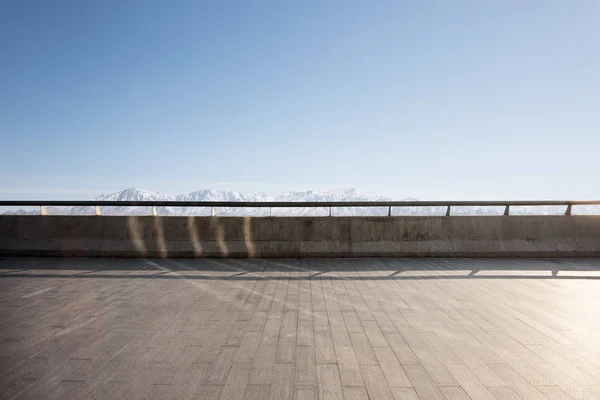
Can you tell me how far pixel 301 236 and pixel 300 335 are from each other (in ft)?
19.9

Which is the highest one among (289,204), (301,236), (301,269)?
(289,204)

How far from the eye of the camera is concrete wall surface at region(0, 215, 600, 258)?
1038cm

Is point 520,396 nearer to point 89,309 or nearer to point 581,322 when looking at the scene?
point 581,322

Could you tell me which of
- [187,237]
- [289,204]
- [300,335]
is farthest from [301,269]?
[300,335]

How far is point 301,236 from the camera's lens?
10.5 m

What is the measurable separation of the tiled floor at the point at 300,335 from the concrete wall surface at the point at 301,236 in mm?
2215

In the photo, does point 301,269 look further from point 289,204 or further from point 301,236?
point 289,204

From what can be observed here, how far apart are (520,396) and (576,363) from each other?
1.25m

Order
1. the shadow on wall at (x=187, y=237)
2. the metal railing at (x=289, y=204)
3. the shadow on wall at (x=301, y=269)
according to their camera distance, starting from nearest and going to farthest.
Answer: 1. the shadow on wall at (x=301, y=269)
2. the metal railing at (x=289, y=204)
3. the shadow on wall at (x=187, y=237)

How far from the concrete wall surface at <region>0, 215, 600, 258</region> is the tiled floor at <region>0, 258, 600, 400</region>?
2.22m

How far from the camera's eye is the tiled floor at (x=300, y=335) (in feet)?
10.8

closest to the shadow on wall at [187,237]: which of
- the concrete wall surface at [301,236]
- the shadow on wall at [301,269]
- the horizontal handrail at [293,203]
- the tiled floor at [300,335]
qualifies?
the concrete wall surface at [301,236]

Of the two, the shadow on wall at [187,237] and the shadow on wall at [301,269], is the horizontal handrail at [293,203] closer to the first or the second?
the shadow on wall at [187,237]

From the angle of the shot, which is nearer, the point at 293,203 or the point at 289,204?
the point at 289,204
